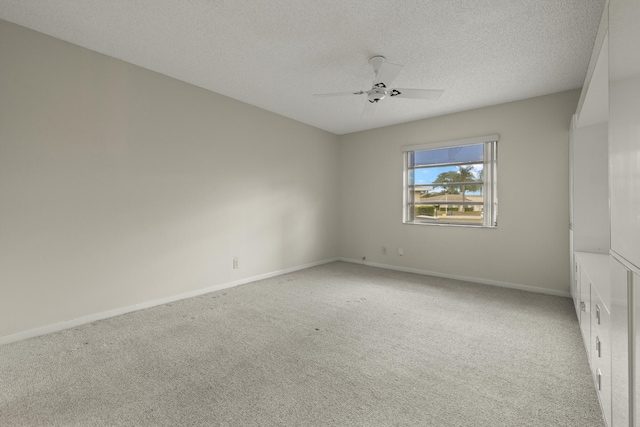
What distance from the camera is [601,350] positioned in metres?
1.57

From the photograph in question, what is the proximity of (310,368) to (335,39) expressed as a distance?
263cm

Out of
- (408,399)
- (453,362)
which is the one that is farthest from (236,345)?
(453,362)

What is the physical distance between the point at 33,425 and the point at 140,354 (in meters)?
0.72

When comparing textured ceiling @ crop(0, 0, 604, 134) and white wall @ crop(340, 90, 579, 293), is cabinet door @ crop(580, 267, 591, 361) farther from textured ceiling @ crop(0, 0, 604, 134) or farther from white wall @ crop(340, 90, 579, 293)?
textured ceiling @ crop(0, 0, 604, 134)

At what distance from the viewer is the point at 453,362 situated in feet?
6.80

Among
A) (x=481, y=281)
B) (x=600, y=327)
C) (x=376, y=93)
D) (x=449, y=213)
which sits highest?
(x=376, y=93)

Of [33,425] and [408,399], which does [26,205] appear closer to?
[33,425]

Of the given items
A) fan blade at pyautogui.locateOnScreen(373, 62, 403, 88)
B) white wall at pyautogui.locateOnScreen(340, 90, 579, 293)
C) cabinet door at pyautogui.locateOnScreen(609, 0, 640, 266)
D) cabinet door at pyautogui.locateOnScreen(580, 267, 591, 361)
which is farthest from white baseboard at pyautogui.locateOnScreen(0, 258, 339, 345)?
cabinet door at pyautogui.locateOnScreen(609, 0, 640, 266)

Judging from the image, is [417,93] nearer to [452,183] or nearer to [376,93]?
[376,93]

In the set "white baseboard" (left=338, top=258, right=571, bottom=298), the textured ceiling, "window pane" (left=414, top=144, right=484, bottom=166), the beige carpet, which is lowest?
the beige carpet

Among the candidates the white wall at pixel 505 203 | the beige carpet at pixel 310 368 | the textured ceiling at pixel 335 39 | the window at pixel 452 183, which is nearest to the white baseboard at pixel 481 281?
the white wall at pixel 505 203

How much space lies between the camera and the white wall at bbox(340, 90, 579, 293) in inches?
144

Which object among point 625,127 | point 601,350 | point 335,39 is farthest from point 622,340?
point 335,39

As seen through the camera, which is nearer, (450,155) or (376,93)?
(376,93)
